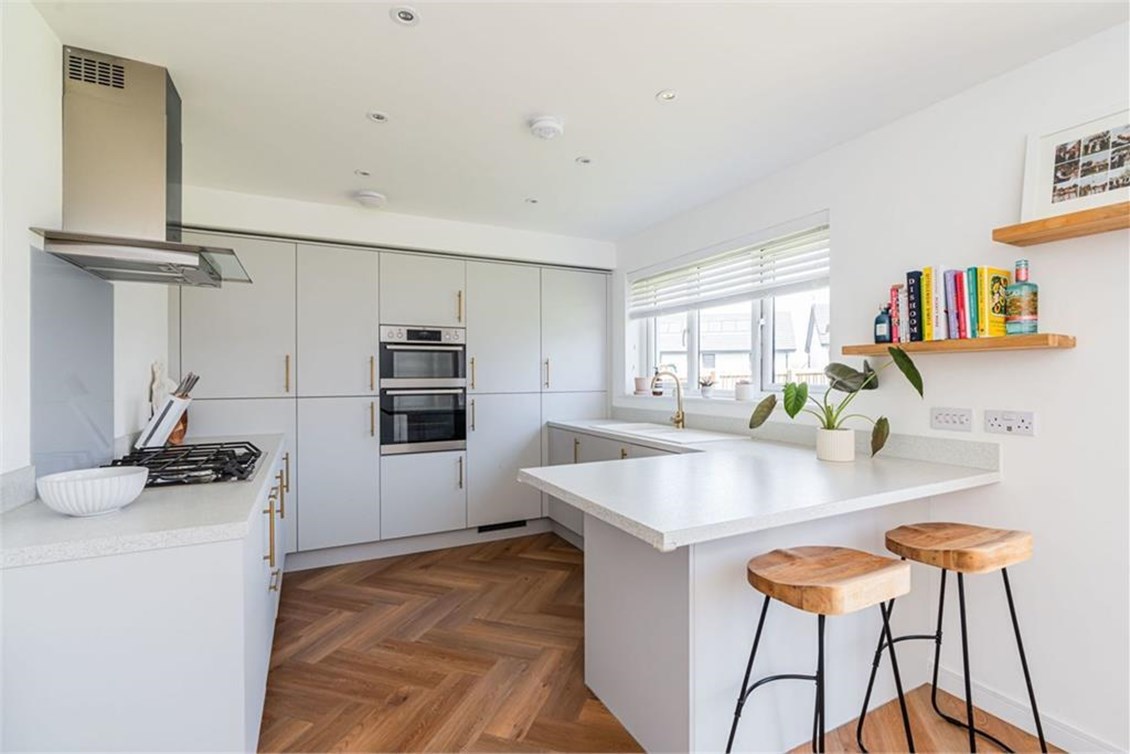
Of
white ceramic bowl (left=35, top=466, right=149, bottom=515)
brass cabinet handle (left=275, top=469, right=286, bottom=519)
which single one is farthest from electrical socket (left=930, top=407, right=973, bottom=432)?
brass cabinet handle (left=275, top=469, right=286, bottom=519)

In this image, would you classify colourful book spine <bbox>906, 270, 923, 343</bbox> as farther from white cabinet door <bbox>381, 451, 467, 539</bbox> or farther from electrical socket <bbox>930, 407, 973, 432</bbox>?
white cabinet door <bbox>381, 451, 467, 539</bbox>

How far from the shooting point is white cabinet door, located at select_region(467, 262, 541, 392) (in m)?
3.77

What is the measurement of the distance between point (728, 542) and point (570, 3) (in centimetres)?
170

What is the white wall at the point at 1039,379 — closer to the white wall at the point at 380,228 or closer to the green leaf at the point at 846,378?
the green leaf at the point at 846,378

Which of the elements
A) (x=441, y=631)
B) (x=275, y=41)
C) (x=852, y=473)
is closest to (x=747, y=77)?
(x=852, y=473)

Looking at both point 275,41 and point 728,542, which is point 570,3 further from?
point 728,542

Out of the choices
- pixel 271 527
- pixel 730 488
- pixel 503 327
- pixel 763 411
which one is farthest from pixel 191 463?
pixel 763 411

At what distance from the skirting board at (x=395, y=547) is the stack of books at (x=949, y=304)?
293 centimetres

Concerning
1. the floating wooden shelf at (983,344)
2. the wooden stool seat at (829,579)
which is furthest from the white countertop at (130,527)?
the floating wooden shelf at (983,344)

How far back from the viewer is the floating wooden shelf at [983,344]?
5.42 feet

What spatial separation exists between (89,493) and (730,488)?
1.79 metres

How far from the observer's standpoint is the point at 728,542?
158 centimetres

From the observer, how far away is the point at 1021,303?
176 centimetres

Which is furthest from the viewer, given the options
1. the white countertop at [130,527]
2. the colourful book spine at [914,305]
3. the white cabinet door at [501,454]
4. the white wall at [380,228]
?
the white cabinet door at [501,454]
